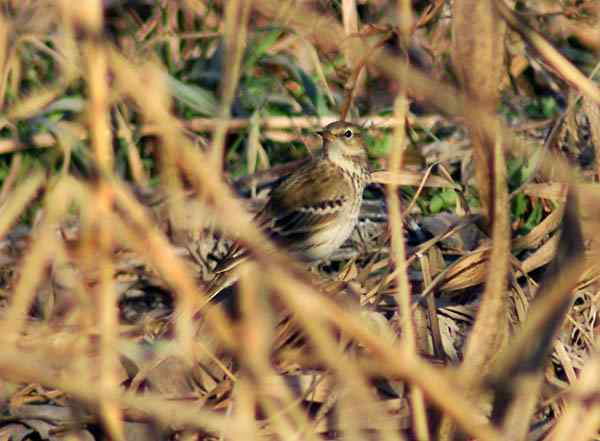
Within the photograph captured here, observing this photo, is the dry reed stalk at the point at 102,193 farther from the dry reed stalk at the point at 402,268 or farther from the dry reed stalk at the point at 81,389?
the dry reed stalk at the point at 402,268

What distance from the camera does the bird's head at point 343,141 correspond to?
5973 millimetres

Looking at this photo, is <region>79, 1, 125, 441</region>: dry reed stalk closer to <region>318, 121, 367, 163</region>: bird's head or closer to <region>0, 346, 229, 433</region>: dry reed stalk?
<region>0, 346, 229, 433</region>: dry reed stalk

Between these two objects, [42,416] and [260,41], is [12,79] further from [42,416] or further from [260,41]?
[42,416]

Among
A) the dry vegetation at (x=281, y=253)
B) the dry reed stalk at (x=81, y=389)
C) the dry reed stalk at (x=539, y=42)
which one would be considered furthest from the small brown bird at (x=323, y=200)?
the dry reed stalk at (x=81, y=389)

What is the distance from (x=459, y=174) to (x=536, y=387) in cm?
335

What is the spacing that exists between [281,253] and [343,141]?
3.46 meters

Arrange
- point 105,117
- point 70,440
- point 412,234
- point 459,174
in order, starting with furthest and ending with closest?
point 459,174 → point 412,234 → point 70,440 → point 105,117

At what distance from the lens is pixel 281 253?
2.61m

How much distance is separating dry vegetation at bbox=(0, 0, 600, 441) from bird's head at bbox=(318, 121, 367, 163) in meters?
0.25

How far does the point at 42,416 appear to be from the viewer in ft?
14.4

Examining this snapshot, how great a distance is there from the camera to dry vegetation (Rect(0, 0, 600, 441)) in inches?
94.9

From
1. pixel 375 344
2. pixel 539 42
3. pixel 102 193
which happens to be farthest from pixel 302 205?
pixel 375 344

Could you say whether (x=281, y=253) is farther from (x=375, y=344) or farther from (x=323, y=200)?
(x=323, y=200)

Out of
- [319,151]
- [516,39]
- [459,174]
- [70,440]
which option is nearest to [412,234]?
[459,174]
